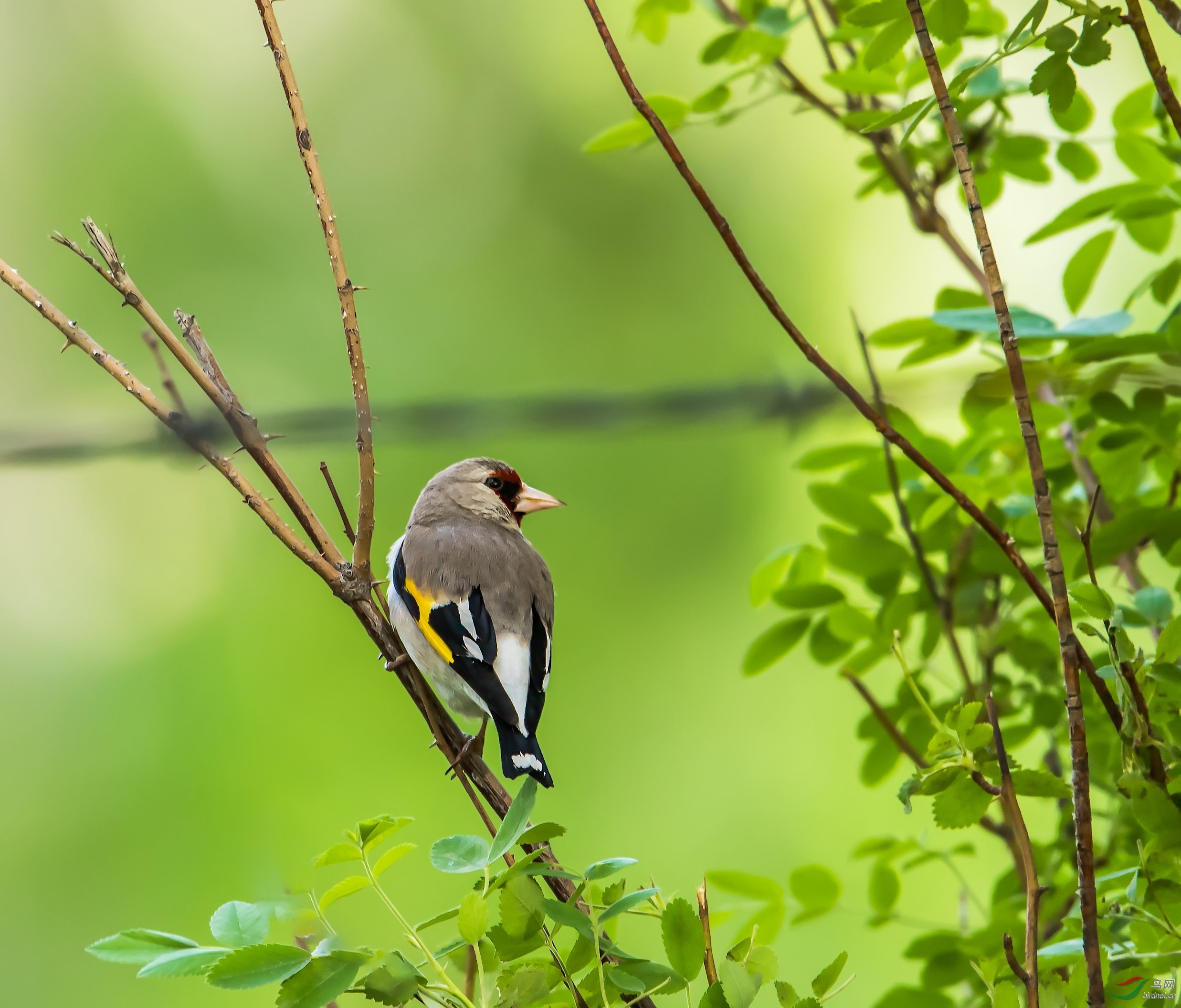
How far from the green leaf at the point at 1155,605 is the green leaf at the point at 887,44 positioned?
0.58 m

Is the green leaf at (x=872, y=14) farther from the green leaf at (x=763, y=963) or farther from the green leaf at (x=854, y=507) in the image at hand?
the green leaf at (x=763, y=963)

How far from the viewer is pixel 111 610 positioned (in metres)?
5.76

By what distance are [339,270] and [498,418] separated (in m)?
0.35

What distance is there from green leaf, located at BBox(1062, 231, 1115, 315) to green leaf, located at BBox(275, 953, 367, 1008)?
4.38 feet

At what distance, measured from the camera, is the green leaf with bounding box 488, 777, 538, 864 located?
778 mm

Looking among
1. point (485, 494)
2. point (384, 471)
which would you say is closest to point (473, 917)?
point (485, 494)

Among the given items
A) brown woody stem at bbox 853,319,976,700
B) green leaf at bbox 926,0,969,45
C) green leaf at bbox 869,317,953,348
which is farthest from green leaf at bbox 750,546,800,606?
green leaf at bbox 926,0,969,45

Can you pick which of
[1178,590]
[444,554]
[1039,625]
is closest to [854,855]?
[1039,625]

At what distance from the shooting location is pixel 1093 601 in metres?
0.92

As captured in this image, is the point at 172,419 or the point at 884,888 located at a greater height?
the point at 172,419

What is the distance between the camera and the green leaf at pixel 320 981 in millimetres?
726

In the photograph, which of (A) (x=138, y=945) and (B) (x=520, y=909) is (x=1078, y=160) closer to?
(B) (x=520, y=909)

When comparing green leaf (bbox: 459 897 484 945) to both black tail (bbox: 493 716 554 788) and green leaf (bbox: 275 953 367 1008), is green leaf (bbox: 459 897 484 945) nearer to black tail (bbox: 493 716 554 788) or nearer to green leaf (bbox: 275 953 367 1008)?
green leaf (bbox: 275 953 367 1008)

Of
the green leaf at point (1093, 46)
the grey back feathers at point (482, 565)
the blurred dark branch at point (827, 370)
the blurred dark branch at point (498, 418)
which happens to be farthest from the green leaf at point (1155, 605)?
the grey back feathers at point (482, 565)
